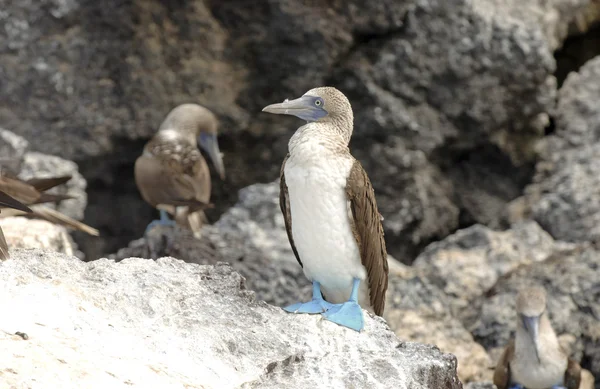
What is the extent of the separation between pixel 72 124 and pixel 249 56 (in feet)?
4.56

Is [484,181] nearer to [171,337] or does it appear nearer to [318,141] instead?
[318,141]

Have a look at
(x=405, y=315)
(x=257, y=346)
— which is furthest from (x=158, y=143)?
(x=257, y=346)

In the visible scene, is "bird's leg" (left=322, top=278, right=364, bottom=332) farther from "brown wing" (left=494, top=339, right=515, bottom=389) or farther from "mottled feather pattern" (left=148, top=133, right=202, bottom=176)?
"mottled feather pattern" (left=148, top=133, right=202, bottom=176)

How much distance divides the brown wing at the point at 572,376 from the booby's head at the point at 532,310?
0.19 m

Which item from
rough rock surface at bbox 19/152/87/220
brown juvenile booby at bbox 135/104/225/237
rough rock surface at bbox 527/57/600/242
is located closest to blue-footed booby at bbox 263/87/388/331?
brown juvenile booby at bbox 135/104/225/237

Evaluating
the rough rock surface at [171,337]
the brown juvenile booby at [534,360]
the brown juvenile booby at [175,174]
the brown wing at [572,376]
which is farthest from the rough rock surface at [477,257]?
the rough rock surface at [171,337]

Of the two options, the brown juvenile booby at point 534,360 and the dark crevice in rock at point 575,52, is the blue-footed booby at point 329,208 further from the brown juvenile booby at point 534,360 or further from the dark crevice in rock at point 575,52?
the dark crevice in rock at point 575,52

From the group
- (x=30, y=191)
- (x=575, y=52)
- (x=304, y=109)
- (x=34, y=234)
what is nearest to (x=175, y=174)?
(x=34, y=234)

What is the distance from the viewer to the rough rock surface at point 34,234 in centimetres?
517

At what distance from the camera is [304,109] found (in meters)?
3.75

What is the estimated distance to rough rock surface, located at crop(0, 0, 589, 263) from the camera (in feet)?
24.0

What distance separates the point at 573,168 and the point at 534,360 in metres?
2.66

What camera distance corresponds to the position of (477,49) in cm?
751

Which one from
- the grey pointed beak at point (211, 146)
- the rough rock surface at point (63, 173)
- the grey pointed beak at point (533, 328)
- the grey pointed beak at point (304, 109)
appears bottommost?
the rough rock surface at point (63, 173)
